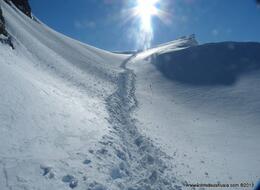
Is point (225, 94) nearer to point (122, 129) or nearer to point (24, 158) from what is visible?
point (122, 129)

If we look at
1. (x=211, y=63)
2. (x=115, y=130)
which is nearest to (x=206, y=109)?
(x=115, y=130)

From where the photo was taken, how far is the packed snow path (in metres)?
10.6

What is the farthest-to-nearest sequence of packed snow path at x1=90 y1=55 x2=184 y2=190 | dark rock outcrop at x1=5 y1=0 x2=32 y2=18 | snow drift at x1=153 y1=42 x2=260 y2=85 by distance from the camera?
dark rock outcrop at x1=5 y1=0 x2=32 y2=18, snow drift at x1=153 y1=42 x2=260 y2=85, packed snow path at x1=90 y1=55 x2=184 y2=190

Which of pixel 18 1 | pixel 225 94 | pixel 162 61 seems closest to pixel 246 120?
pixel 225 94

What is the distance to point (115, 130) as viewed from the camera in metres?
15.6

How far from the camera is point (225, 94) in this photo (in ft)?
100

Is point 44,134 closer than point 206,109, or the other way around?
point 44,134

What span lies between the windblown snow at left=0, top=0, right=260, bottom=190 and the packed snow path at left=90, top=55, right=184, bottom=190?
0.05 meters

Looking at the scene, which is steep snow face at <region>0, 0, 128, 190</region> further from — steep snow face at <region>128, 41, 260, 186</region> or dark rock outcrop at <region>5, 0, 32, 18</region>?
dark rock outcrop at <region>5, 0, 32, 18</region>

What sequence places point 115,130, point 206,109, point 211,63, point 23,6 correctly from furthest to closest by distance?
point 23,6 < point 211,63 < point 206,109 < point 115,130

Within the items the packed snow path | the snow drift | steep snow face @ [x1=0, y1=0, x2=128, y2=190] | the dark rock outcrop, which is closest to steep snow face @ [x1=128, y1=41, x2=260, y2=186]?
the snow drift

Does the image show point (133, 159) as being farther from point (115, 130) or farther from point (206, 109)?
point (206, 109)

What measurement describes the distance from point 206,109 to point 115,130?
41.7 feet

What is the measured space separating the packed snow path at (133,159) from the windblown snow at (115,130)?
47mm
